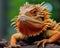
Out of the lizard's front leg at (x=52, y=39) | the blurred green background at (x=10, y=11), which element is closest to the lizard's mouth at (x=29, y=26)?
the lizard's front leg at (x=52, y=39)

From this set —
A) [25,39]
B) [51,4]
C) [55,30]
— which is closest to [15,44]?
[25,39]

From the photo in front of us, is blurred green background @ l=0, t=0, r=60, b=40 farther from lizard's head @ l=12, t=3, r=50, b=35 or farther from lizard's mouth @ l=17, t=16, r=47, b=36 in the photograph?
lizard's mouth @ l=17, t=16, r=47, b=36

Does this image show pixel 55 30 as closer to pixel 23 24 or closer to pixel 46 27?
pixel 46 27

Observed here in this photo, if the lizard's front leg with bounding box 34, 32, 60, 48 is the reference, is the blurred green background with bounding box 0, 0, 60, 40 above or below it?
above

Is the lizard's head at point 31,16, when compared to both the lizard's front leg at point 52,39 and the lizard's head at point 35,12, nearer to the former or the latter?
the lizard's head at point 35,12

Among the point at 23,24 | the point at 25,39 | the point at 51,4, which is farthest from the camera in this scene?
the point at 51,4

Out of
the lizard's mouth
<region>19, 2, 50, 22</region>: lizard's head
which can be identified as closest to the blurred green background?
<region>19, 2, 50, 22</region>: lizard's head

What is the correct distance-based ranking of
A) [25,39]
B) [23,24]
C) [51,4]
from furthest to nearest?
[51,4]
[25,39]
[23,24]

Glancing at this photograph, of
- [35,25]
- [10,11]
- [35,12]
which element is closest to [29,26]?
[35,25]
